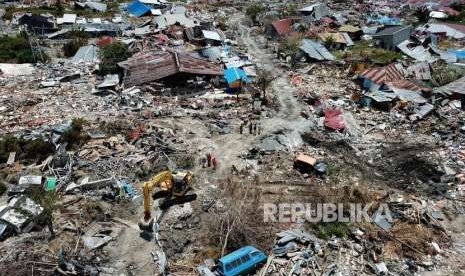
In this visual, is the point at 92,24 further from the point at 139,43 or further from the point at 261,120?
the point at 261,120

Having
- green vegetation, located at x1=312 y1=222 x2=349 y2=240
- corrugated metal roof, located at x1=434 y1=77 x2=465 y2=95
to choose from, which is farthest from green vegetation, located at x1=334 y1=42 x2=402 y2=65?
green vegetation, located at x1=312 y1=222 x2=349 y2=240

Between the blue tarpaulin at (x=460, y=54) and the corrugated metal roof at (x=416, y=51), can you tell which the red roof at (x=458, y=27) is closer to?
the blue tarpaulin at (x=460, y=54)

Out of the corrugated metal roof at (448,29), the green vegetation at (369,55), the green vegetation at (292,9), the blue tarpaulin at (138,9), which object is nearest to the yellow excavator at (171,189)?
the green vegetation at (369,55)

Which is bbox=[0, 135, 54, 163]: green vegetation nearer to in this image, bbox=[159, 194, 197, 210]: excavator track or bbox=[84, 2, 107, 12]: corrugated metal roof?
bbox=[159, 194, 197, 210]: excavator track

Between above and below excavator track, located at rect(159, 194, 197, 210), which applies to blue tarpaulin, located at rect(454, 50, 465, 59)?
below

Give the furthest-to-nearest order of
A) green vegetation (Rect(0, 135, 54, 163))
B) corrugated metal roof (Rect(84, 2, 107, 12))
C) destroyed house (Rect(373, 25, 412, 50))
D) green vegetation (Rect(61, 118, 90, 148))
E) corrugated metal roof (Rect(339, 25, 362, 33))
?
corrugated metal roof (Rect(84, 2, 107, 12))
corrugated metal roof (Rect(339, 25, 362, 33))
destroyed house (Rect(373, 25, 412, 50))
green vegetation (Rect(61, 118, 90, 148))
green vegetation (Rect(0, 135, 54, 163))
